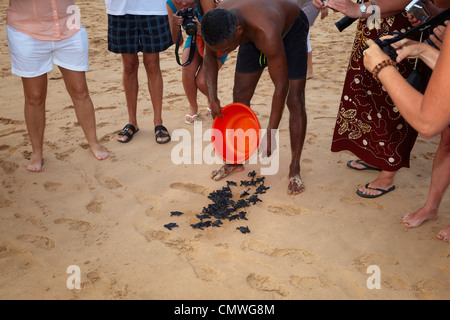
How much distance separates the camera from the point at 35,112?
3271mm

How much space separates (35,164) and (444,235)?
3.07m

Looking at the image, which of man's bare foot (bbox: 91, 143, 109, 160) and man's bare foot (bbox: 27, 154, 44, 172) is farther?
man's bare foot (bbox: 91, 143, 109, 160)

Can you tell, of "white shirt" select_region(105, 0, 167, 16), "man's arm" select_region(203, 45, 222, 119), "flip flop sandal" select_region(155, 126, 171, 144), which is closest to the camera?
"man's arm" select_region(203, 45, 222, 119)

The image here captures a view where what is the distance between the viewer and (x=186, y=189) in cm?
312

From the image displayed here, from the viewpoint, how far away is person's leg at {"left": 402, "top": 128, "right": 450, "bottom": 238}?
99.6 inches

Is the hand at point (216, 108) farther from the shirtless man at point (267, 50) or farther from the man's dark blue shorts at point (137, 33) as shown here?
the man's dark blue shorts at point (137, 33)

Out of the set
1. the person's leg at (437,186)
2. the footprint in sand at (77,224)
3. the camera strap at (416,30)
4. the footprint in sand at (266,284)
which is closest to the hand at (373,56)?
the camera strap at (416,30)

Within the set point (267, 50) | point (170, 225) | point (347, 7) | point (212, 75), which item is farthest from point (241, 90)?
point (170, 225)

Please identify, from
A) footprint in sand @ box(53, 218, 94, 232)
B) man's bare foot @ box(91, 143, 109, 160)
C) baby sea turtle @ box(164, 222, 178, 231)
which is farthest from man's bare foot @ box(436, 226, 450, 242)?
man's bare foot @ box(91, 143, 109, 160)

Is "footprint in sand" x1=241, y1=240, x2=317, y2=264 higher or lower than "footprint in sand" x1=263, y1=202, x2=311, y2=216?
above

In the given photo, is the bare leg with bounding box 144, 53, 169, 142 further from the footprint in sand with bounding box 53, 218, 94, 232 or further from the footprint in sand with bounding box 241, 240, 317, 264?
the footprint in sand with bounding box 241, 240, 317, 264

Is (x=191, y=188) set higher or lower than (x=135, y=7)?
lower

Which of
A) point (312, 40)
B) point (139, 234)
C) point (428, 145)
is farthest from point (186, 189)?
point (312, 40)

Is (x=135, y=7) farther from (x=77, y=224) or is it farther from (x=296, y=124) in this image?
(x=77, y=224)
